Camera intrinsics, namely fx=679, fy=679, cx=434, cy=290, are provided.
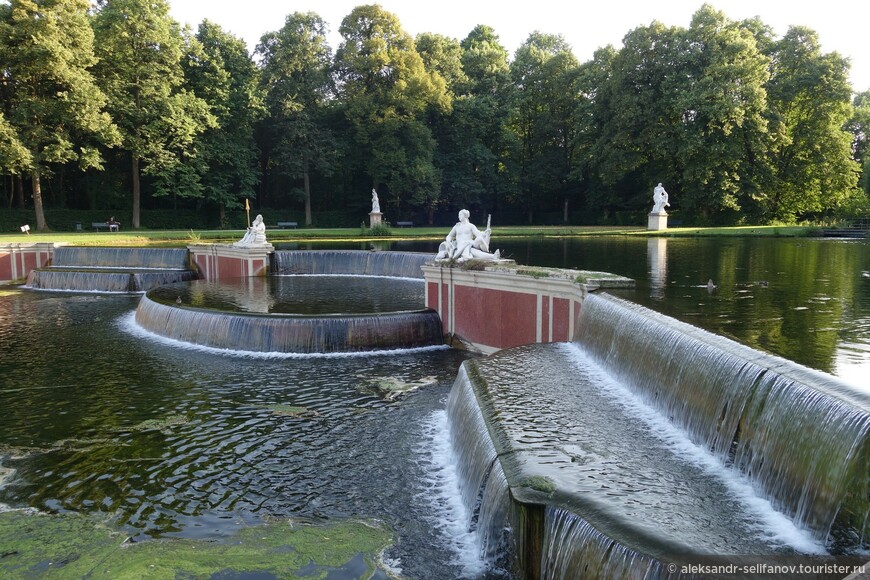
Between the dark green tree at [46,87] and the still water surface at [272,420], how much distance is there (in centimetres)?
2363

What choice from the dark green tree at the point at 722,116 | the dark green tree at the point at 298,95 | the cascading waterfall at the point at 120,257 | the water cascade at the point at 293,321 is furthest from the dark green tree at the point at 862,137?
the cascading waterfall at the point at 120,257

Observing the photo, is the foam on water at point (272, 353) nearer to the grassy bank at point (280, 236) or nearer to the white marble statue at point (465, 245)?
the white marble statue at point (465, 245)

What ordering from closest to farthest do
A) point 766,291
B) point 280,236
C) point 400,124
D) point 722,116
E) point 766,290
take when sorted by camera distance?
point 766,291 < point 766,290 < point 280,236 < point 722,116 < point 400,124

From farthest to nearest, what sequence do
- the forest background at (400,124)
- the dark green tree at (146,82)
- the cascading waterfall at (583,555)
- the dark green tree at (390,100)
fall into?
the dark green tree at (390,100)
the dark green tree at (146,82)
the forest background at (400,124)
the cascading waterfall at (583,555)

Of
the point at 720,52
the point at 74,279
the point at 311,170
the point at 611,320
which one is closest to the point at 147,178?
the point at 311,170

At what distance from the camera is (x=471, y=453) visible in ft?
22.9

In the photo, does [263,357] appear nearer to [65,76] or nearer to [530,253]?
[530,253]

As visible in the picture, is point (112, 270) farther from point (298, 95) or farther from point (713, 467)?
point (298, 95)

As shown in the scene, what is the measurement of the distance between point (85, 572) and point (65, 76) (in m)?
35.5

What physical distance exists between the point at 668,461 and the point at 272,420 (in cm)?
551

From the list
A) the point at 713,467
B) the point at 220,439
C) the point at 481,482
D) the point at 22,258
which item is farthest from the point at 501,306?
the point at 22,258

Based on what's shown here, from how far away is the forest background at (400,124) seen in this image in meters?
38.3

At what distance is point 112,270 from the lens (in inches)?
1002

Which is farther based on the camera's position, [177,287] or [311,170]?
[311,170]
